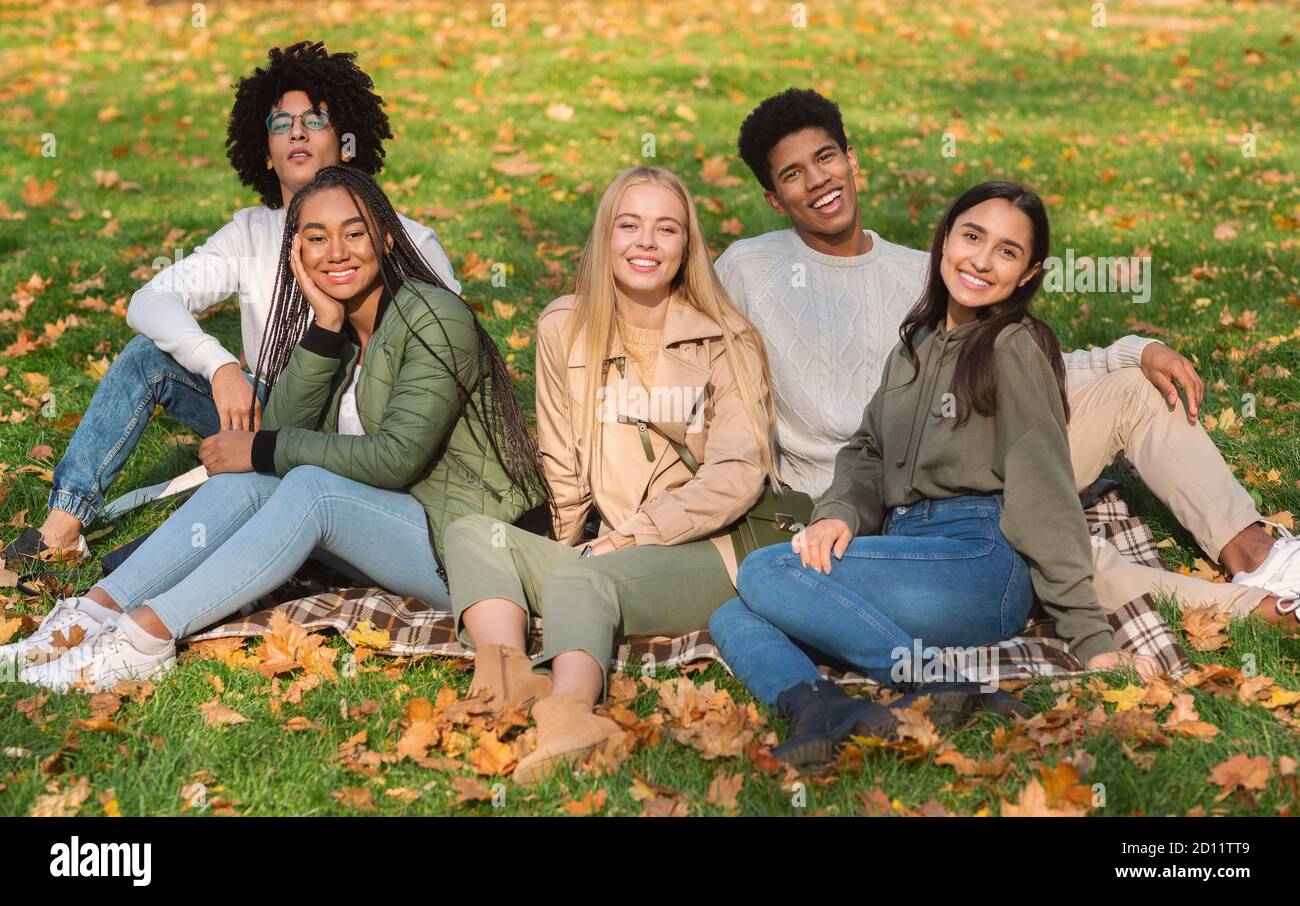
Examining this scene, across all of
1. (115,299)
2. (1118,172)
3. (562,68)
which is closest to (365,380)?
(115,299)

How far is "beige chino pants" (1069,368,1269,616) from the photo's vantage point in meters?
4.11

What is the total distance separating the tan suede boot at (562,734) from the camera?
331cm

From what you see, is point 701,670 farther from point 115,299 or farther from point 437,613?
point 115,299

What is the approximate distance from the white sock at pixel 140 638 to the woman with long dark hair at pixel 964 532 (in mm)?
1646

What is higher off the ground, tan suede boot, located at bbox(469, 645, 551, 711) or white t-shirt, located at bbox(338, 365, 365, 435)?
white t-shirt, located at bbox(338, 365, 365, 435)

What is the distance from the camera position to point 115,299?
7.46 metres

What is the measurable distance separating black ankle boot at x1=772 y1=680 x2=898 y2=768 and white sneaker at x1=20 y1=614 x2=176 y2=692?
6.12ft

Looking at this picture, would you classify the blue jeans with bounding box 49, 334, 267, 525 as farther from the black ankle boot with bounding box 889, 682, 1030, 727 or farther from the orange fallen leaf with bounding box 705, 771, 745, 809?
the black ankle boot with bounding box 889, 682, 1030, 727

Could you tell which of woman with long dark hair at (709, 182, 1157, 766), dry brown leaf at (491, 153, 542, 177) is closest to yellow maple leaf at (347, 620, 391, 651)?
woman with long dark hair at (709, 182, 1157, 766)

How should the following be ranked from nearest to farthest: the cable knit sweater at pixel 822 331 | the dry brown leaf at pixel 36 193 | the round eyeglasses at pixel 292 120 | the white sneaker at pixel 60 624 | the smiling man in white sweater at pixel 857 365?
the white sneaker at pixel 60 624 → the smiling man in white sweater at pixel 857 365 → the cable knit sweater at pixel 822 331 → the round eyeglasses at pixel 292 120 → the dry brown leaf at pixel 36 193

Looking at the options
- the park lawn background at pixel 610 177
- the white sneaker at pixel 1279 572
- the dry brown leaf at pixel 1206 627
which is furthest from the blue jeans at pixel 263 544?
the white sneaker at pixel 1279 572

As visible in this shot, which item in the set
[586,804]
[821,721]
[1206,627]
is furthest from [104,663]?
[1206,627]

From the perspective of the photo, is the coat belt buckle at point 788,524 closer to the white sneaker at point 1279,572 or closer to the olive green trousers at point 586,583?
the olive green trousers at point 586,583

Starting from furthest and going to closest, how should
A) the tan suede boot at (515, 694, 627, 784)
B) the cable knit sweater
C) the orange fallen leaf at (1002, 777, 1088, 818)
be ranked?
the cable knit sweater
the tan suede boot at (515, 694, 627, 784)
the orange fallen leaf at (1002, 777, 1088, 818)
